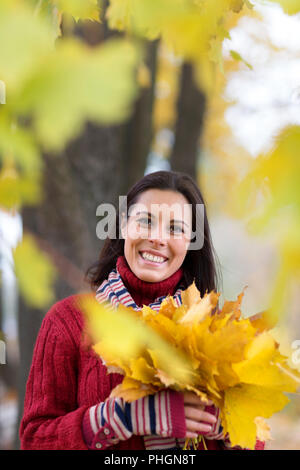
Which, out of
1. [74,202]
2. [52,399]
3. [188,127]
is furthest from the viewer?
[188,127]

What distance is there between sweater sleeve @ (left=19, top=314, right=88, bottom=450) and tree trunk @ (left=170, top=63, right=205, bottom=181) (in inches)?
101

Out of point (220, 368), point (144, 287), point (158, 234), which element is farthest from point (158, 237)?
point (220, 368)

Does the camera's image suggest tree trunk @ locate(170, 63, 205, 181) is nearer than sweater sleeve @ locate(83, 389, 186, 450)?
No

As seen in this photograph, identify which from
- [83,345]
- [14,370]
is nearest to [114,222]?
[83,345]

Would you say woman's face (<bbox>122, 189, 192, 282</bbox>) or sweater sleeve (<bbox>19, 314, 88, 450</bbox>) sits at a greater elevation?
woman's face (<bbox>122, 189, 192, 282</bbox>)

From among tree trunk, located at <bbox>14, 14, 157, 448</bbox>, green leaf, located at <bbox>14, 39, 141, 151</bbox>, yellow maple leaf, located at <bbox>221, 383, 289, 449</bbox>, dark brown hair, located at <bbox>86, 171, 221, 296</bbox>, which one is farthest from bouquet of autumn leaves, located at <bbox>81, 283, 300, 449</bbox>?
tree trunk, located at <bbox>14, 14, 157, 448</bbox>

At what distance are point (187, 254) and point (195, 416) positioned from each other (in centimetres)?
71

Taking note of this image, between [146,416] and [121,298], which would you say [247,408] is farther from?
[121,298]

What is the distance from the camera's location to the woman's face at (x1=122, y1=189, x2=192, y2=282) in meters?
1.58

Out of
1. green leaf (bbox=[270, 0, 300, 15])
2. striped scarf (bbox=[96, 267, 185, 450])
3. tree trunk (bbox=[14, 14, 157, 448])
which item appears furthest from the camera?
tree trunk (bbox=[14, 14, 157, 448])

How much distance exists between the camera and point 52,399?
1.37 m

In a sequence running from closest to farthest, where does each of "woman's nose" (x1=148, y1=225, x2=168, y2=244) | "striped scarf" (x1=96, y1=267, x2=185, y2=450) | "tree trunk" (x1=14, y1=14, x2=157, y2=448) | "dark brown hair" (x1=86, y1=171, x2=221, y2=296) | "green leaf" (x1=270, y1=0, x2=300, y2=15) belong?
1. "green leaf" (x1=270, y1=0, x2=300, y2=15)
2. "striped scarf" (x1=96, y1=267, x2=185, y2=450)
3. "woman's nose" (x1=148, y1=225, x2=168, y2=244)
4. "dark brown hair" (x1=86, y1=171, x2=221, y2=296)
5. "tree trunk" (x1=14, y1=14, x2=157, y2=448)

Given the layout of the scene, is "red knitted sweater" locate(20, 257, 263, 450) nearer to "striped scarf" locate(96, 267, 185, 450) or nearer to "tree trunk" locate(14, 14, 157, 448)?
"striped scarf" locate(96, 267, 185, 450)
